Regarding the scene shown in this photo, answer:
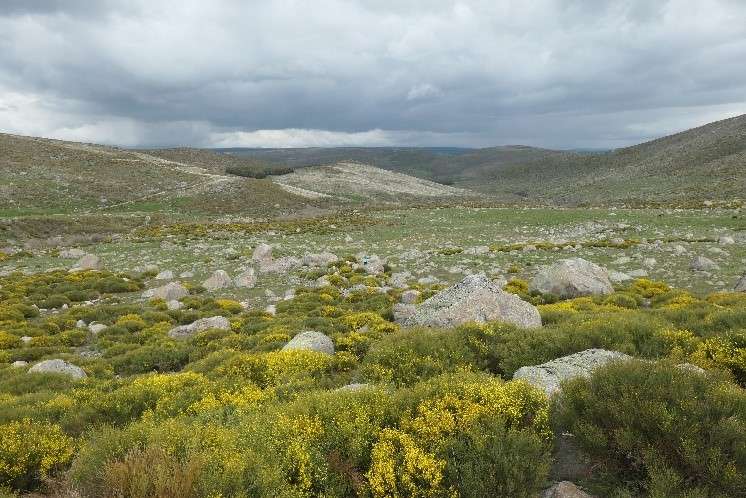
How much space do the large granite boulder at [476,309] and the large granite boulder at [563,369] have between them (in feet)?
13.4

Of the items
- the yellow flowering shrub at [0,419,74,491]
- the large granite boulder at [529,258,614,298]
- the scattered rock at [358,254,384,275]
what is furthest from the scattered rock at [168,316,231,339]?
the large granite boulder at [529,258,614,298]

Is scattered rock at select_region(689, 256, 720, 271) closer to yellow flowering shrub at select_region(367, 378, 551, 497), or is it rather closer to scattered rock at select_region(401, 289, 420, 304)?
scattered rock at select_region(401, 289, 420, 304)

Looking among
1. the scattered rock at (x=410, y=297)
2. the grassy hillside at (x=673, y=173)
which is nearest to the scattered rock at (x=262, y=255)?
the scattered rock at (x=410, y=297)

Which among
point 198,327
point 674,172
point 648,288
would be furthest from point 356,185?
point 198,327

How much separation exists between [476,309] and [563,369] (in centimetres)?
524

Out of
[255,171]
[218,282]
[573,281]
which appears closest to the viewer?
[573,281]

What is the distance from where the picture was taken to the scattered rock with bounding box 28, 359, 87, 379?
503 inches

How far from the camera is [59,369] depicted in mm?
13008

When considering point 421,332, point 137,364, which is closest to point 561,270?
point 421,332

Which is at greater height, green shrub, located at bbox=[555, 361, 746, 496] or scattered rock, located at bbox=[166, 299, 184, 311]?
green shrub, located at bbox=[555, 361, 746, 496]

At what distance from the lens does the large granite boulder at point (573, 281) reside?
65.0 ft

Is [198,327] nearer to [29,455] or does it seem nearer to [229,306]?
[229,306]

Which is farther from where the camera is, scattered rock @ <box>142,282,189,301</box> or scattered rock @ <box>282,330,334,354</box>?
scattered rock @ <box>142,282,189,301</box>

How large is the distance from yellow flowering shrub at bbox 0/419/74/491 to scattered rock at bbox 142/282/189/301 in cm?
1616
